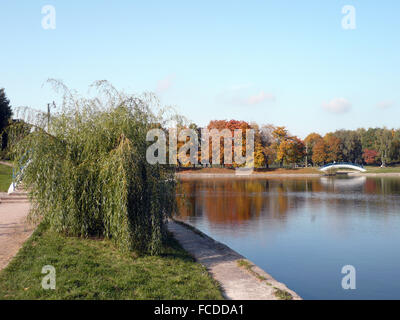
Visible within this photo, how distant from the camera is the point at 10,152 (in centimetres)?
1141

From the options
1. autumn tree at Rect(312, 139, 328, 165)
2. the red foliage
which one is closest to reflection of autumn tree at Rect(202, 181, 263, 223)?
autumn tree at Rect(312, 139, 328, 165)

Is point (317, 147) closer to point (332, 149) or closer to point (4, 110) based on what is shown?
point (332, 149)

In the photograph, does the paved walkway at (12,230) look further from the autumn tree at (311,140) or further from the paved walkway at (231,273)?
the autumn tree at (311,140)

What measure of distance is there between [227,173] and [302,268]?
52.1 metres

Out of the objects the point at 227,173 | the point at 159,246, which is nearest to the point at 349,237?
the point at 159,246

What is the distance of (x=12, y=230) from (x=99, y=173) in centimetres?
431

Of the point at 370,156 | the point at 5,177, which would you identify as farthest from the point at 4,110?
the point at 370,156

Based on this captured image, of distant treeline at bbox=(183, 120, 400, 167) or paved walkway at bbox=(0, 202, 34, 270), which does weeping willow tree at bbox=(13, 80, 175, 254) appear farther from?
distant treeline at bbox=(183, 120, 400, 167)

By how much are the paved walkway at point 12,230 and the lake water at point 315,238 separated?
4.96 meters

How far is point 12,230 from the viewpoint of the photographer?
12.2m

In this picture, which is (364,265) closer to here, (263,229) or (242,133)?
(263,229)

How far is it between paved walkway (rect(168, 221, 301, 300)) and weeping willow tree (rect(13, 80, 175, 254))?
1.39 metres

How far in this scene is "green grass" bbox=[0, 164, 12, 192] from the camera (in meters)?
23.6
